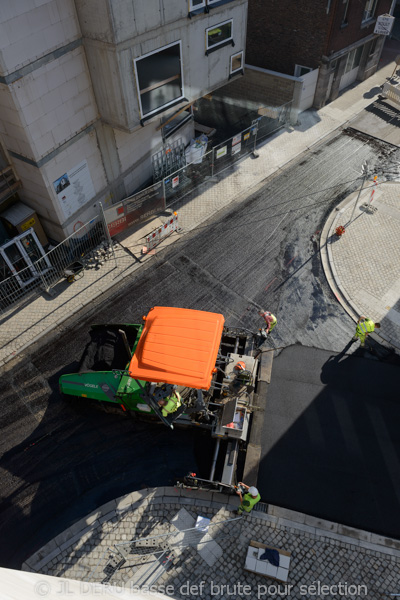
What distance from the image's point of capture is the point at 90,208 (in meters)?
16.0

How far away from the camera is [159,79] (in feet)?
47.2

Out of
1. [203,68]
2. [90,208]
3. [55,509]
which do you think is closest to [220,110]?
[203,68]

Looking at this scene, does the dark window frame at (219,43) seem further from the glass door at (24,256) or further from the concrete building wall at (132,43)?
the glass door at (24,256)

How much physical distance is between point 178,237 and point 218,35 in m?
8.07

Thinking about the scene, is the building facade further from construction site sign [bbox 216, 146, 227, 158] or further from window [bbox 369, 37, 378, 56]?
window [bbox 369, 37, 378, 56]

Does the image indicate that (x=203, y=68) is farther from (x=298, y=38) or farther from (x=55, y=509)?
Answer: (x=55, y=509)

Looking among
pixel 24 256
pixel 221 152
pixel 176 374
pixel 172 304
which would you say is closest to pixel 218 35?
pixel 221 152

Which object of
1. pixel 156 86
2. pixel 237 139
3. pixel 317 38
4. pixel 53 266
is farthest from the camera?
pixel 317 38

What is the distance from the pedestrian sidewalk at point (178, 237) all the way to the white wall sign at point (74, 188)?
84.4 inches

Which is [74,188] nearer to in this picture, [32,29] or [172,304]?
[32,29]

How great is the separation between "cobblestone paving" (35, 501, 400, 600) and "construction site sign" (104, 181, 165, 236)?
32.0ft

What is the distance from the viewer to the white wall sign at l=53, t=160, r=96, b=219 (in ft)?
47.2

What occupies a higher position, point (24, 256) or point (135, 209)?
point (135, 209)

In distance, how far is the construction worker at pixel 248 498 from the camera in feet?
29.8
